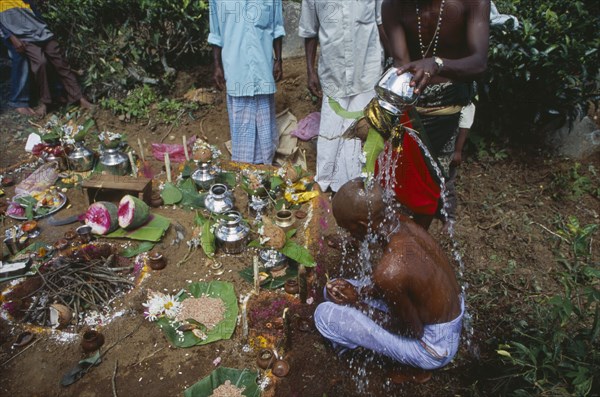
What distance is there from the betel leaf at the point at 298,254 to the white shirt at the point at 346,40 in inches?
72.4

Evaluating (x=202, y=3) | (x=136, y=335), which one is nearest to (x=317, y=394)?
(x=136, y=335)

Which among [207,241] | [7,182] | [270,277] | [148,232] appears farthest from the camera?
[7,182]

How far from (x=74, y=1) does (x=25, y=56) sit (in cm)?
114

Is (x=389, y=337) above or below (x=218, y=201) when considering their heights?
above

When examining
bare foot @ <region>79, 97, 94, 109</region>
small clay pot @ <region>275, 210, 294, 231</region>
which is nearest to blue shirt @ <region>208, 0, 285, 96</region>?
small clay pot @ <region>275, 210, 294, 231</region>

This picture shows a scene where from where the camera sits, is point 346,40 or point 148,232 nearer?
point 148,232

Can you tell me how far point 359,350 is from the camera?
272cm

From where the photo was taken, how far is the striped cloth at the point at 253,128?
4898mm

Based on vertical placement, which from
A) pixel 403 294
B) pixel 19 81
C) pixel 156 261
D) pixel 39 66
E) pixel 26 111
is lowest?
pixel 26 111

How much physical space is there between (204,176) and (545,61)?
3.73 meters

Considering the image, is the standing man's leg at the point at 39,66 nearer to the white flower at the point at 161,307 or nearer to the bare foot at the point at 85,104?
the bare foot at the point at 85,104

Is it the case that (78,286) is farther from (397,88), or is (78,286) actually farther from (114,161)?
(397,88)

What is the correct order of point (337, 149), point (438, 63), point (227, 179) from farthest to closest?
point (227, 179), point (337, 149), point (438, 63)

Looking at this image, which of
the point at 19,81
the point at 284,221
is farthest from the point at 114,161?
the point at 19,81
